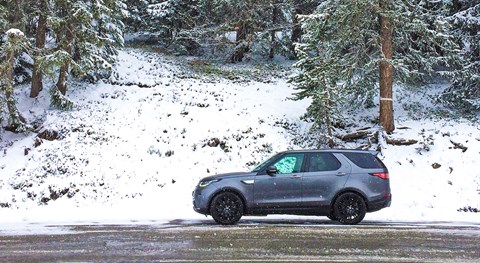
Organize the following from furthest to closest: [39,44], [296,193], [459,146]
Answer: [39,44], [459,146], [296,193]

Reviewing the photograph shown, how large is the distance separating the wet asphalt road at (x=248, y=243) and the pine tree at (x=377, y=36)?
30.1 feet

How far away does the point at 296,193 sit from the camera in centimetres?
1127

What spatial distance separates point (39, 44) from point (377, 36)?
14.9m

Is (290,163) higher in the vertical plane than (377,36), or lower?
lower

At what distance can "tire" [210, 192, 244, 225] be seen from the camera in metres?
11.3

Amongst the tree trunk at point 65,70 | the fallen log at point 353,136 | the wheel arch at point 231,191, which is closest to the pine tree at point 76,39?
the tree trunk at point 65,70

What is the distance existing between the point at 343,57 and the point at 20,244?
14841 millimetres

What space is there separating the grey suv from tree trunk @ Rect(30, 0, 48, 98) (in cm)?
1257

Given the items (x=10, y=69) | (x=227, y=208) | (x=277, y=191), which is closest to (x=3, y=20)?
(x=10, y=69)

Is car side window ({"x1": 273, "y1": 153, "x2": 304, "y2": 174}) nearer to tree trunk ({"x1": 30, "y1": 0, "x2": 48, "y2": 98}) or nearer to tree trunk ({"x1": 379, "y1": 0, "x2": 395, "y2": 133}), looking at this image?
tree trunk ({"x1": 379, "y1": 0, "x2": 395, "y2": 133})

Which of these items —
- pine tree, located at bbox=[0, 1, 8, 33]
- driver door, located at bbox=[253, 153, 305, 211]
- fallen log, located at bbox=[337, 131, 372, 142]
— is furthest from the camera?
fallen log, located at bbox=[337, 131, 372, 142]

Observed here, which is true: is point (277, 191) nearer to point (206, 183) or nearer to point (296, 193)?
point (296, 193)

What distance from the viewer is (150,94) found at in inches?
957

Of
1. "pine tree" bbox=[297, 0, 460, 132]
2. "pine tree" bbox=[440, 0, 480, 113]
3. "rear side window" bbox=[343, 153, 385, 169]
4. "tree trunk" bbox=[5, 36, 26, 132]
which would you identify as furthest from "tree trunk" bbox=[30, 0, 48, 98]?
"pine tree" bbox=[440, 0, 480, 113]
